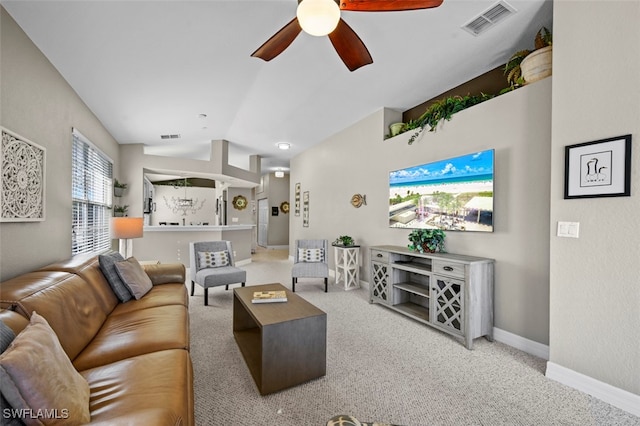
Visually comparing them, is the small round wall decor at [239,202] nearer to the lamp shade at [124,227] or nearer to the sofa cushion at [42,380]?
the lamp shade at [124,227]

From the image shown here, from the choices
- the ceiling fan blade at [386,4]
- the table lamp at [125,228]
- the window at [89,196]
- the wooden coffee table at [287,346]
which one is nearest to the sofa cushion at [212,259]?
the table lamp at [125,228]

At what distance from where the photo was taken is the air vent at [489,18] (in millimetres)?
2193

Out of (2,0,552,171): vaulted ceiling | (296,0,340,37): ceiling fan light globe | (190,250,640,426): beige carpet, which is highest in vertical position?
(2,0,552,171): vaulted ceiling

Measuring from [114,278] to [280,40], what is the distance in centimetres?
245

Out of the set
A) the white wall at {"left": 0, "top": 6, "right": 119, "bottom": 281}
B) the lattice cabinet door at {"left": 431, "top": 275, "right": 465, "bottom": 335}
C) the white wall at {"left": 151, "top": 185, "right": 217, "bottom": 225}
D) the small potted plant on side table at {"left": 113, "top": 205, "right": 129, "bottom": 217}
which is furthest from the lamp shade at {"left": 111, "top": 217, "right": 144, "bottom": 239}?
the white wall at {"left": 151, "top": 185, "right": 217, "bottom": 225}

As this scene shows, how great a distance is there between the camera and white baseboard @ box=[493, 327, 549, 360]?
236cm

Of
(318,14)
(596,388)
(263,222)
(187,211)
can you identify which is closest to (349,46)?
(318,14)

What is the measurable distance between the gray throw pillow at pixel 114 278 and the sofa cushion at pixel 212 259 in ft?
4.74

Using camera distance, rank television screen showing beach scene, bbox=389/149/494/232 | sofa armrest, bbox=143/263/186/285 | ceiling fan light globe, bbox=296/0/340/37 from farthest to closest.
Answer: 1. sofa armrest, bbox=143/263/186/285
2. television screen showing beach scene, bbox=389/149/494/232
3. ceiling fan light globe, bbox=296/0/340/37

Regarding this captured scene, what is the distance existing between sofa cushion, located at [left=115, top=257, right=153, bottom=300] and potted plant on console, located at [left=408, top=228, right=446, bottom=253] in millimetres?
2936

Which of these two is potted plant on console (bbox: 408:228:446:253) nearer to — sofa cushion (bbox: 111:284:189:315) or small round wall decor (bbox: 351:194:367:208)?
small round wall decor (bbox: 351:194:367:208)

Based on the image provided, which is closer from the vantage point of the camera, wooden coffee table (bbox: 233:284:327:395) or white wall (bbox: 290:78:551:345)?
wooden coffee table (bbox: 233:284:327:395)

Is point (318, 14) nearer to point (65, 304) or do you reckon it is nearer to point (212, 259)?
point (65, 304)

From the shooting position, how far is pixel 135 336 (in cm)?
173
